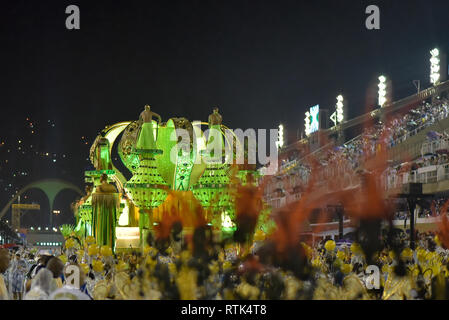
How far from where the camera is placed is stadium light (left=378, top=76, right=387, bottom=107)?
195 feet

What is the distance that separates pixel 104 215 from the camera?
21.5m

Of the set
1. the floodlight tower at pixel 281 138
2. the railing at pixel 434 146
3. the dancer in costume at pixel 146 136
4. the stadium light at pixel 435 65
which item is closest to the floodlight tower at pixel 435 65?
the stadium light at pixel 435 65

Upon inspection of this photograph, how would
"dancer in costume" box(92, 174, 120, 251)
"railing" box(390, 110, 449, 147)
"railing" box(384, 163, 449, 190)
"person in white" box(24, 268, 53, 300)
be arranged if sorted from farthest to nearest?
"railing" box(390, 110, 449, 147), "railing" box(384, 163, 449, 190), "dancer in costume" box(92, 174, 120, 251), "person in white" box(24, 268, 53, 300)

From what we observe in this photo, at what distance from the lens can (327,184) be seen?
1898 inches

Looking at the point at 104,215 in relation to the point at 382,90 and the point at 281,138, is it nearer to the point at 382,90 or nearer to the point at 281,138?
the point at 382,90

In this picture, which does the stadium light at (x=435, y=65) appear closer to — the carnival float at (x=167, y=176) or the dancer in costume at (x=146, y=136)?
the carnival float at (x=167, y=176)

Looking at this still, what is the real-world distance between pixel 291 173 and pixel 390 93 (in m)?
12.3

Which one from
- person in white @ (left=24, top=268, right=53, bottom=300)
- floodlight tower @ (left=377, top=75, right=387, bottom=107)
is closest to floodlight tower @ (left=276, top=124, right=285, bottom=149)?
floodlight tower @ (left=377, top=75, right=387, bottom=107)

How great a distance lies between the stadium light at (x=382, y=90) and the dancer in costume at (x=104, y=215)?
137 feet

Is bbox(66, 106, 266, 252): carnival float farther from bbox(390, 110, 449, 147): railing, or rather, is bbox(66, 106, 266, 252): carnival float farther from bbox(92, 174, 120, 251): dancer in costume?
bbox(390, 110, 449, 147): railing

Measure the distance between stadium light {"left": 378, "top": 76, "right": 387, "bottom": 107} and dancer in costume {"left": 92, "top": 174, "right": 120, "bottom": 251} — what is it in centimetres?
4188

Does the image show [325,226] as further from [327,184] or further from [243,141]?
[243,141]

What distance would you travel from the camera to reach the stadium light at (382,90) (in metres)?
59.6

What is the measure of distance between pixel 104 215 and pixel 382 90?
42.4 meters
